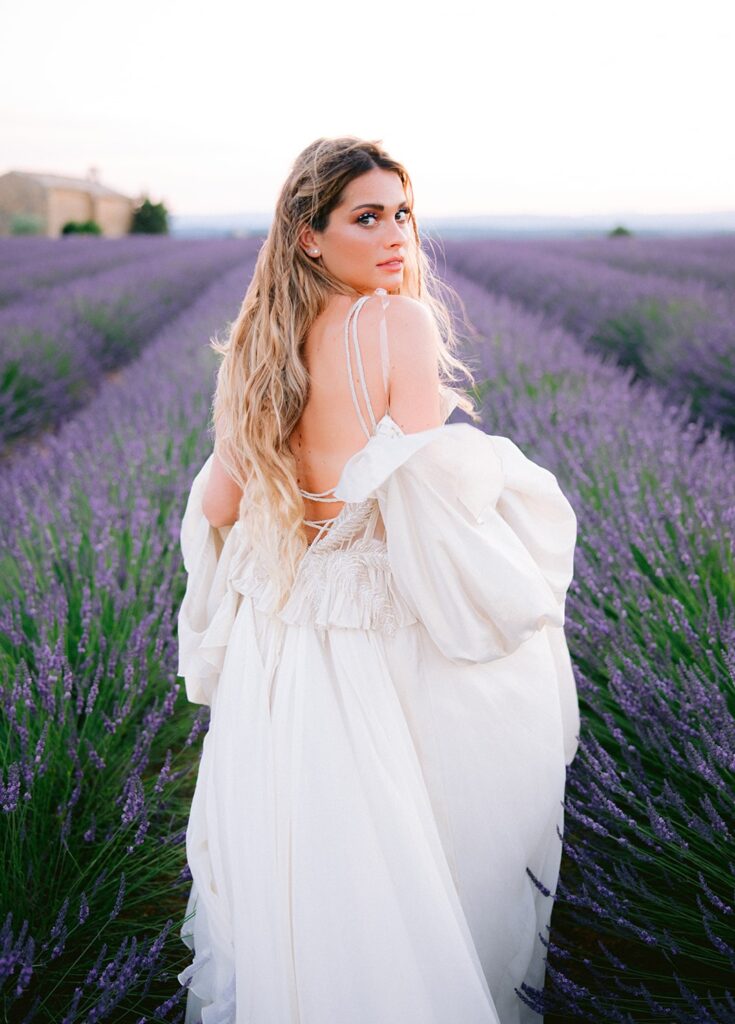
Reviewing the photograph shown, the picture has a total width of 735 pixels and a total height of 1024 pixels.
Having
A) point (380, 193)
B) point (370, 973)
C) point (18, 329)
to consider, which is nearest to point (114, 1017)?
point (370, 973)

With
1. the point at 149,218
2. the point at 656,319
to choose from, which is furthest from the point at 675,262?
the point at 149,218

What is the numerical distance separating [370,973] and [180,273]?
13314 millimetres

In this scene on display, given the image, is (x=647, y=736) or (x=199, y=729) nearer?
(x=647, y=736)

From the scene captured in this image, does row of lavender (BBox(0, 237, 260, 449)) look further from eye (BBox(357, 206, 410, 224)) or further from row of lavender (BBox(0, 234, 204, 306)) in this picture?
eye (BBox(357, 206, 410, 224))

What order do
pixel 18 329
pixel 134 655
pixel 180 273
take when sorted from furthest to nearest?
pixel 180 273
pixel 18 329
pixel 134 655

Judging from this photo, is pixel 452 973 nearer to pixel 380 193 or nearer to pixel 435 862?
pixel 435 862

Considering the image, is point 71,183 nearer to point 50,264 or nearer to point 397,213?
point 50,264

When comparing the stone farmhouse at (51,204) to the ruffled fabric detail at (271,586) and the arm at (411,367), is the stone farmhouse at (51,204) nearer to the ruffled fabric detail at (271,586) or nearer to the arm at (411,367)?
the ruffled fabric detail at (271,586)

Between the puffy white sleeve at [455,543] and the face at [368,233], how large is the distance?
33 cm

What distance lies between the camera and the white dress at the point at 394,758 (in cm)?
123

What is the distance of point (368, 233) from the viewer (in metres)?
1.35

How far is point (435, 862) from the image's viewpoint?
50.6 inches

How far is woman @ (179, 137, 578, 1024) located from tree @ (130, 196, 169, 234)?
49890mm

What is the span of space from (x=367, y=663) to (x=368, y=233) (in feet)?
2.30
